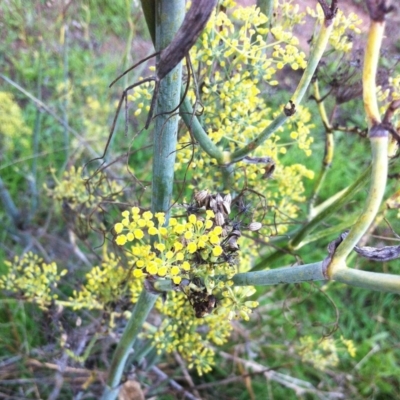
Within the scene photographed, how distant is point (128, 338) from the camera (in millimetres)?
891

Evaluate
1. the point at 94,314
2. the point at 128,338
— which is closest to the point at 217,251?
the point at 128,338

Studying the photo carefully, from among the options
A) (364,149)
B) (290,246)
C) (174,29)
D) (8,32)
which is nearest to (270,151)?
(290,246)

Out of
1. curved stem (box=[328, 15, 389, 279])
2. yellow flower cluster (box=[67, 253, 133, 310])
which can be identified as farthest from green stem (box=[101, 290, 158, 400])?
curved stem (box=[328, 15, 389, 279])

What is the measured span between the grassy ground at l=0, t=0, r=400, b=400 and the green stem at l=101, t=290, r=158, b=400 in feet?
0.44

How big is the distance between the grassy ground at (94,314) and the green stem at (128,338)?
0.13 meters

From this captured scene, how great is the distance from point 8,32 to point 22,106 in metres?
0.48

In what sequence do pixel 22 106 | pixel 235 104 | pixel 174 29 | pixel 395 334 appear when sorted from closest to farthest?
1. pixel 174 29
2. pixel 235 104
3. pixel 395 334
4. pixel 22 106

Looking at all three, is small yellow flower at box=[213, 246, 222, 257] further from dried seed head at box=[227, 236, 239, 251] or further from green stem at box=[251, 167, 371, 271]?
green stem at box=[251, 167, 371, 271]

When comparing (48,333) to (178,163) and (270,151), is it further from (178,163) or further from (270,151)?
(270,151)

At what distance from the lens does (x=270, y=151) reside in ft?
2.59

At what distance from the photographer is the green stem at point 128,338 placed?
80cm

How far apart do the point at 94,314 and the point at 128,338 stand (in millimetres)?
923

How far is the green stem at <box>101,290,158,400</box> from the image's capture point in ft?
2.63

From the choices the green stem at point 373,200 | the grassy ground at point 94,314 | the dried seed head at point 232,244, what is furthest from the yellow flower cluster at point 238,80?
the grassy ground at point 94,314
